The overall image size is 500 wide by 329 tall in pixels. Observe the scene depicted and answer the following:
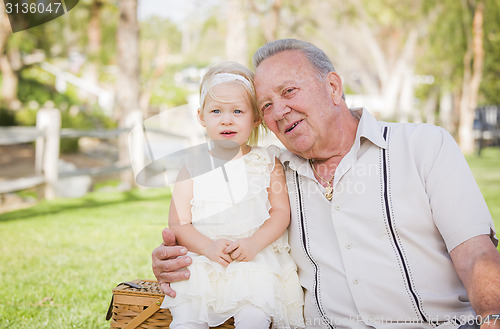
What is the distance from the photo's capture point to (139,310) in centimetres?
235

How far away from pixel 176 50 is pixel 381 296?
85666 mm

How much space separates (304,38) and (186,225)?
2185 cm

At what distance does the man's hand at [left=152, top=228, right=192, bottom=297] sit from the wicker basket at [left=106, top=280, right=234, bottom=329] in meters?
0.10

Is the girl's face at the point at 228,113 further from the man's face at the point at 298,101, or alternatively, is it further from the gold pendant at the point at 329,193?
the gold pendant at the point at 329,193

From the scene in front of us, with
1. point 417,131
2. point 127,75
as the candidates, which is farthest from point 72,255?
→ point 127,75

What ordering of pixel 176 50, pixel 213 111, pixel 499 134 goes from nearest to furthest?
pixel 213 111
pixel 499 134
pixel 176 50

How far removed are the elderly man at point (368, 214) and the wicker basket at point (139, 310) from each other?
5.3 inches

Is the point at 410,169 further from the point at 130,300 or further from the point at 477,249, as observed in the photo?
the point at 130,300

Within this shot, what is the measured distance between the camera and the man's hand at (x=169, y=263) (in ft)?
7.26

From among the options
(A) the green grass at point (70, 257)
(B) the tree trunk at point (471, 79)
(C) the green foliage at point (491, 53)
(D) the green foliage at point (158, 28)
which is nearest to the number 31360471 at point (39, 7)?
A: (A) the green grass at point (70, 257)

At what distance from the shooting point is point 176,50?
8488cm

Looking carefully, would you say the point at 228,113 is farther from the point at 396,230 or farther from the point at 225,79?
the point at 396,230

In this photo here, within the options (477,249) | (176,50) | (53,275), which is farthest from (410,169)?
(176,50)

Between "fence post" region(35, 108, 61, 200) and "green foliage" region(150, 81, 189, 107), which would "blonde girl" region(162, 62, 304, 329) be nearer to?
"fence post" region(35, 108, 61, 200)
